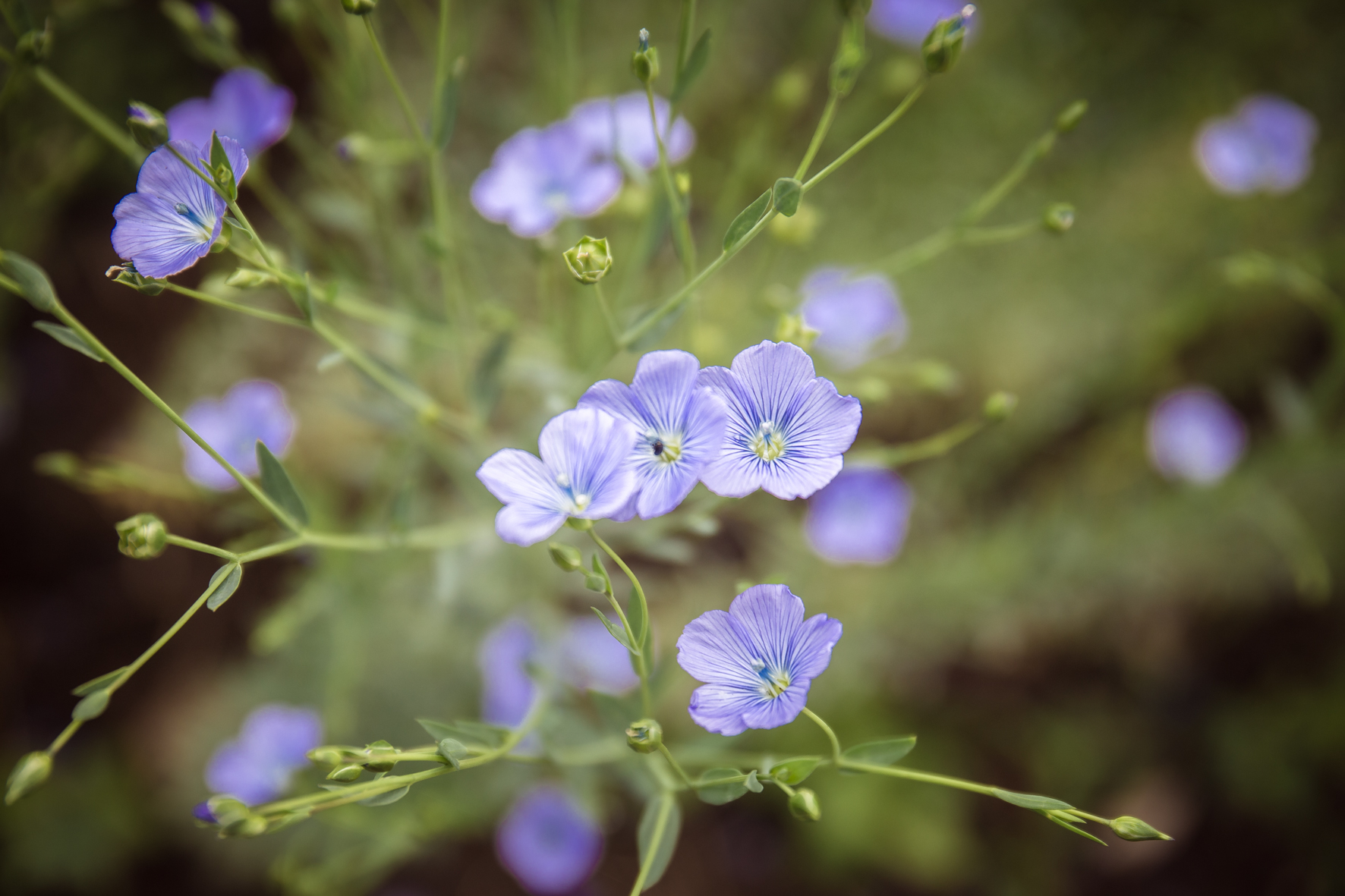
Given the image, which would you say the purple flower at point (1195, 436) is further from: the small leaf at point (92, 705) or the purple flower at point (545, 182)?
the small leaf at point (92, 705)

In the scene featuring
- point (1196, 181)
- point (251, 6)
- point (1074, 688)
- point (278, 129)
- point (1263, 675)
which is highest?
point (1196, 181)

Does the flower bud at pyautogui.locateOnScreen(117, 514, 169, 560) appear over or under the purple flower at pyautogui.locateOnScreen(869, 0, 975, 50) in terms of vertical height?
under

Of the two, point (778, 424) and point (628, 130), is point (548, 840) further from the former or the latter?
point (628, 130)

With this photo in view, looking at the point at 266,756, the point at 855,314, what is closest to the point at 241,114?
the point at 266,756

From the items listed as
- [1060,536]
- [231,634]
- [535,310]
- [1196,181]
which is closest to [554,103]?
[535,310]

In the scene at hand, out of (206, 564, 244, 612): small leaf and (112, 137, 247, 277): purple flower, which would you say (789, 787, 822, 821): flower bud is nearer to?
(206, 564, 244, 612): small leaf

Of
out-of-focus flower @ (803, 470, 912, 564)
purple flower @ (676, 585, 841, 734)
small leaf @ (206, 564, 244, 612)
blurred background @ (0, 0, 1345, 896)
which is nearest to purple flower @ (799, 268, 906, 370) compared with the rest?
blurred background @ (0, 0, 1345, 896)

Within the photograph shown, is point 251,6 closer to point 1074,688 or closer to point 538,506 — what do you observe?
point 538,506
